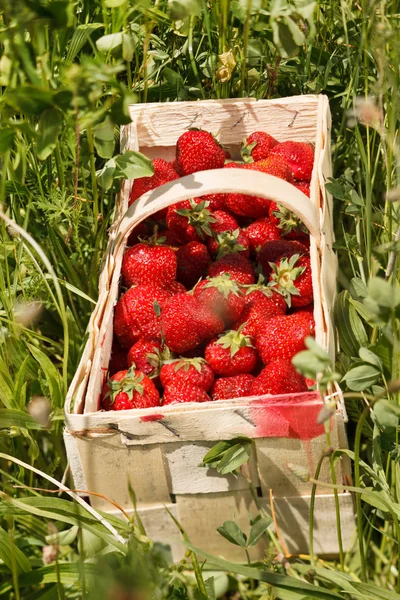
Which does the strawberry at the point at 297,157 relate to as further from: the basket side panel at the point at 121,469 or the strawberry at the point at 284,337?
the basket side panel at the point at 121,469

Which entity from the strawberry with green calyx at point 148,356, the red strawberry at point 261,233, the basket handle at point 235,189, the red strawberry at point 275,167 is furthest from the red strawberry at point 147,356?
the red strawberry at point 275,167

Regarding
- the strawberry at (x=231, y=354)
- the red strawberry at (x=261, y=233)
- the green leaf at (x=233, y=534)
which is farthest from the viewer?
the red strawberry at (x=261, y=233)

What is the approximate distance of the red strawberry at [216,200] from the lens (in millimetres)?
1605

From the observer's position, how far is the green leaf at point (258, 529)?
1.05 m

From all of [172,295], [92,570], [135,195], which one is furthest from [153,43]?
[92,570]

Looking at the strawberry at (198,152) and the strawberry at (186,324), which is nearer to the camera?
the strawberry at (186,324)

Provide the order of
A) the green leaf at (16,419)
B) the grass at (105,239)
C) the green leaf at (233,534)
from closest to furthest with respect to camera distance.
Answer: the grass at (105,239) < the green leaf at (233,534) < the green leaf at (16,419)

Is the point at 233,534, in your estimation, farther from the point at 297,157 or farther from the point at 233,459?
the point at 297,157

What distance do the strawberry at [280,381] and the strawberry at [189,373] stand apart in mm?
90

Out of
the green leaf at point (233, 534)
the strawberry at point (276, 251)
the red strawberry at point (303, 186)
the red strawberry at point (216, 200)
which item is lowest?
the green leaf at point (233, 534)

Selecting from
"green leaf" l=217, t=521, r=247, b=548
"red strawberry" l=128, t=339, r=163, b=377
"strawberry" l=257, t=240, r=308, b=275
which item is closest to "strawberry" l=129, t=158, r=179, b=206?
"strawberry" l=257, t=240, r=308, b=275

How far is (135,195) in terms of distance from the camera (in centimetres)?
159

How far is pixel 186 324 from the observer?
51.1 inches

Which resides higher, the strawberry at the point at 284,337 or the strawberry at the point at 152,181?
the strawberry at the point at 152,181
